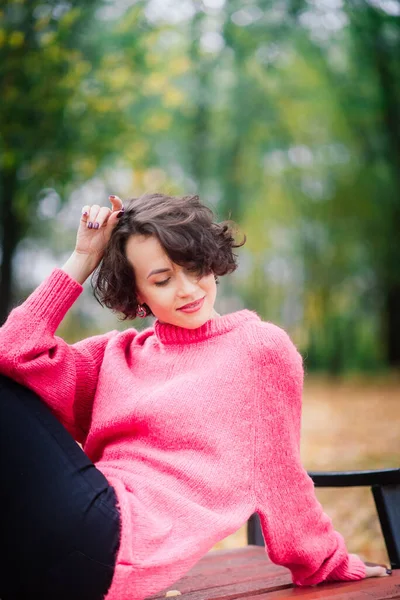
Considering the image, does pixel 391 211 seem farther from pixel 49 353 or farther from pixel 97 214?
pixel 49 353

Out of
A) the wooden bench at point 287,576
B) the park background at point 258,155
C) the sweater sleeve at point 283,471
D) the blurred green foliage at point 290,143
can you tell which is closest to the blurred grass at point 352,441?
the park background at point 258,155

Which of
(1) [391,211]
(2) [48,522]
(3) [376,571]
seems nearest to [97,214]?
(2) [48,522]

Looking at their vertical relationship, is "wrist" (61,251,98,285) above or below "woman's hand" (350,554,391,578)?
above

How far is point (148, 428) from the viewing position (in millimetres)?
1837

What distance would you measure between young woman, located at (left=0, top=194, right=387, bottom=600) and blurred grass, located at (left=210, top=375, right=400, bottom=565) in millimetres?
2548

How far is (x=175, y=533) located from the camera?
1.70 m

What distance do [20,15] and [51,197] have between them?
7.07 ft

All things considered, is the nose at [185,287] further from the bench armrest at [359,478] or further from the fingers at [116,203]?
the bench armrest at [359,478]

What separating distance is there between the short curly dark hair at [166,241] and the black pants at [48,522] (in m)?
0.54

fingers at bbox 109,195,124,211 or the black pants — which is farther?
fingers at bbox 109,195,124,211

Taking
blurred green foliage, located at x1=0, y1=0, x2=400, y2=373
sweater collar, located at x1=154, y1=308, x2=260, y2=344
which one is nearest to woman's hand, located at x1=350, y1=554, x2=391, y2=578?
sweater collar, located at x1=154, y1=308, x2=260, y2=344

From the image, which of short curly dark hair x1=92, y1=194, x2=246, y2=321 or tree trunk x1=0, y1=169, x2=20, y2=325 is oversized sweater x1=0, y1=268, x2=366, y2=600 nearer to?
short curly dark hair x1=92, y1=194, x2=246, y2=321

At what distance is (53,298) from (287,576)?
1131 mm

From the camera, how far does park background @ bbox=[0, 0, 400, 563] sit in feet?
19.4
